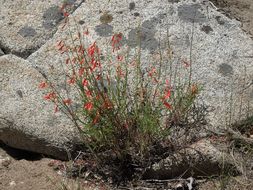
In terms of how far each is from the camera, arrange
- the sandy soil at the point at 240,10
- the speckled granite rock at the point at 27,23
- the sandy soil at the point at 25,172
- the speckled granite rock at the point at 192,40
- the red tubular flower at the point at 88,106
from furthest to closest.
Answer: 1. the sandy soil at the point at 240,10
2. the speckled granite rock at the point at 27,23
3. the speckled granite rock at the point at 192,40
4. the sandy soil at the point at 25,172
5. the red tubular flower at the point at 88,106

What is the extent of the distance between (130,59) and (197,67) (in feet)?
1.41

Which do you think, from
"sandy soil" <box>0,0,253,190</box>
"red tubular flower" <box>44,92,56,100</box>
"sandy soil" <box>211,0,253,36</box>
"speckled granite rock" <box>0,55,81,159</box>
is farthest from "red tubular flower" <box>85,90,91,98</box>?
"sandy soil" <box>211,0,253,36</box>

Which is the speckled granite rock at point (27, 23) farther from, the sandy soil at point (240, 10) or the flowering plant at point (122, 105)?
the sandy soil at point (240, 10)

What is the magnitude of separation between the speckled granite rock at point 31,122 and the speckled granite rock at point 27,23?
11.5 inches

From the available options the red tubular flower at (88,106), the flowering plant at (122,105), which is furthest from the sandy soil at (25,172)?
the red tubular flower at (88,106)

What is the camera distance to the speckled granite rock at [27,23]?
11.8 feet

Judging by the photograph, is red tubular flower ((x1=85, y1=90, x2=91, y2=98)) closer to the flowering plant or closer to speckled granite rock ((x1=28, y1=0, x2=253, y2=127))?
the flowering plant

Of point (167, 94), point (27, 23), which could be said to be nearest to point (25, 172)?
point (167, 94)

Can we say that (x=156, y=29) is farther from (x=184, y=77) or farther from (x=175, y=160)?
(x=175, y=160)

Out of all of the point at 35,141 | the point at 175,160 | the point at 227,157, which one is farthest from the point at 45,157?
the point at 227,157

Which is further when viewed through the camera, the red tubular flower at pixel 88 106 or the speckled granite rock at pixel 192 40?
the speckled granite rock at pixel 192 40

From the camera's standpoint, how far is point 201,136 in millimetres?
3221

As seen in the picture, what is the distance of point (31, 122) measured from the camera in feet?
10.7

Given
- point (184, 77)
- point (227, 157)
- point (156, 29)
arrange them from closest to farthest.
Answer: point (227, 157) < point (184, 77) < point (156, 29)
